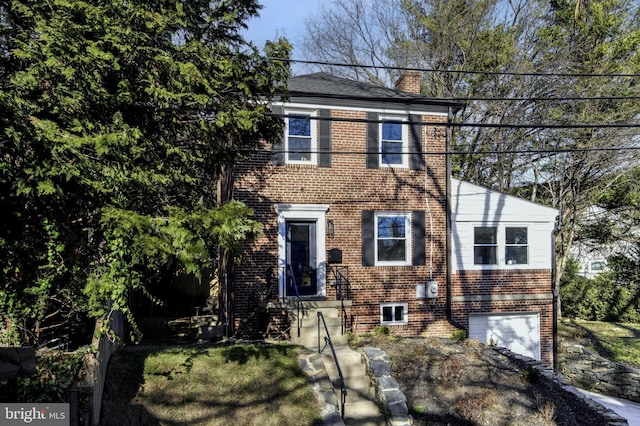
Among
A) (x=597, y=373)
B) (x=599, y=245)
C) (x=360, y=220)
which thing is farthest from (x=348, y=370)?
(x=599, y=245)

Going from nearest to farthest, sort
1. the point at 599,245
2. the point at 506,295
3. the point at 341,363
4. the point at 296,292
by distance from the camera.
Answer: the point at 341,363
the point at 296,292
the point at 506,295
the point at 599,245

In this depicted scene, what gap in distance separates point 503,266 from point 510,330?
1893mm

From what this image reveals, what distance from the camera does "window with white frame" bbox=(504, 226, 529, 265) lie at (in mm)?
13500

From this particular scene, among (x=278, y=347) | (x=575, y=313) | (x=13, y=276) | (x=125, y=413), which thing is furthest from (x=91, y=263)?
(x=575, y=313)

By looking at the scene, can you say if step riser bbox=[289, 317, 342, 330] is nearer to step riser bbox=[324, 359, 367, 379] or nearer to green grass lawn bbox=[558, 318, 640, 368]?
step riser bbox=[324, 359, 367, 379]

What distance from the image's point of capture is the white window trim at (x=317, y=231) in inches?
463

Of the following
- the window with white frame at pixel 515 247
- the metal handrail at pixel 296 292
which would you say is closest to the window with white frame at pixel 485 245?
the window with white frame at pixel 515 247

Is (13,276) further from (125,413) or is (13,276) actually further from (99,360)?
(125,413)

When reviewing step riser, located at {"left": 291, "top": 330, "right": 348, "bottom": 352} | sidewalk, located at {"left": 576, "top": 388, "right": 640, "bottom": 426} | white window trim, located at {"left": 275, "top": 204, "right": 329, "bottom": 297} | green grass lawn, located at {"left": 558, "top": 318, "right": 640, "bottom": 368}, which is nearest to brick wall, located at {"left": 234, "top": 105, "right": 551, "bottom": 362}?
white window trim, located at {"left": 275, "top": 204, "right": 329, "bottom": 297}

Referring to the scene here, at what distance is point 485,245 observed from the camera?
13398 mm

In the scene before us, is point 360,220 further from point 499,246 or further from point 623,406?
point 623,406

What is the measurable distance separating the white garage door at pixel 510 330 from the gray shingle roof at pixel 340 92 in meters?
6.11

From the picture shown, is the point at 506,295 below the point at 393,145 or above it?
below

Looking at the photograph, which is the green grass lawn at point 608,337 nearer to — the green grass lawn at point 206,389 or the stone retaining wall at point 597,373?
the stone retaining wall at point 597,373
